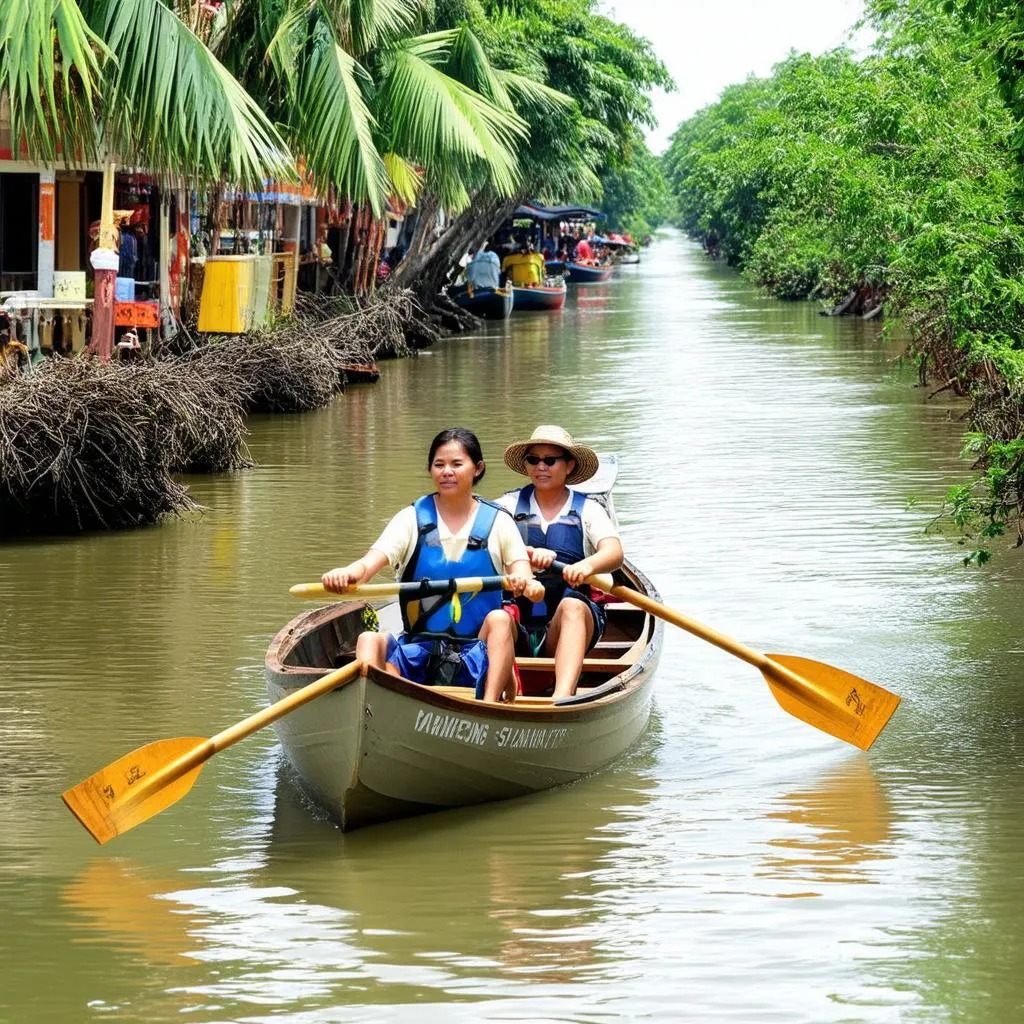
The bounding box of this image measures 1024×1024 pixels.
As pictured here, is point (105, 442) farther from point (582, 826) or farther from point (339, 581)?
point (582, 826)

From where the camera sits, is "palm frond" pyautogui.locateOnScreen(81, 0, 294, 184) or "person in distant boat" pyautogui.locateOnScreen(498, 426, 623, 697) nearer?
"person in distant boat" pyautogui.locateOnScreen(498, 426, 623, 697)

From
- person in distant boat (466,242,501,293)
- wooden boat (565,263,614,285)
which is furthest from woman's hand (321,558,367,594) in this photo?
wooden boat (565,263,614,285)

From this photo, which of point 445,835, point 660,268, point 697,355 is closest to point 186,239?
point 697,355

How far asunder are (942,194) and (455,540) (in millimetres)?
6831

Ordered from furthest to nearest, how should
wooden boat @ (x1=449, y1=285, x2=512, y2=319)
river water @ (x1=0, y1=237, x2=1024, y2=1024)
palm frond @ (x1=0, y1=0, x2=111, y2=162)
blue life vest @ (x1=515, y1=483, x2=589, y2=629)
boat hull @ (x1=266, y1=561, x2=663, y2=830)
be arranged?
wooden boat @ (x1=449, y1=285, x2=512, y2=319) < palm frond @ (x1=0, y1=0, x2=111, y2=162) < blue life vest @ (x1=515, y1=483, x2=589, y2=629) < boat hull @ (x1=266, y1=561, x2=663, y2=830) < river water @ (x1=0, y1=237, x2=1024, y2=1024)

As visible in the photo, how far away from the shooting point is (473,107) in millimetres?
23344

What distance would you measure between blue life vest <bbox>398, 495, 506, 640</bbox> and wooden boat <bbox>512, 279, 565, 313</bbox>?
4150cm

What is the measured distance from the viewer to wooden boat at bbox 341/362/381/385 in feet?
88.2

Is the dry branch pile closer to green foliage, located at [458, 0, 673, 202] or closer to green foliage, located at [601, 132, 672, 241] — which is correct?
green foliage, located at [458, 0, 673, 202]

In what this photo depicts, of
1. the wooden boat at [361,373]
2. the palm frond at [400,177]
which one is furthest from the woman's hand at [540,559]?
the wooden boat at [361,373]

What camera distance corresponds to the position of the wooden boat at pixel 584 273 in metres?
71.2

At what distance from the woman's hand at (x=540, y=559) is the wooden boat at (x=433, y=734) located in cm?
58

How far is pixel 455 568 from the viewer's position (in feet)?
27.5

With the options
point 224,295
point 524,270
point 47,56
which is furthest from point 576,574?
point 524,270
